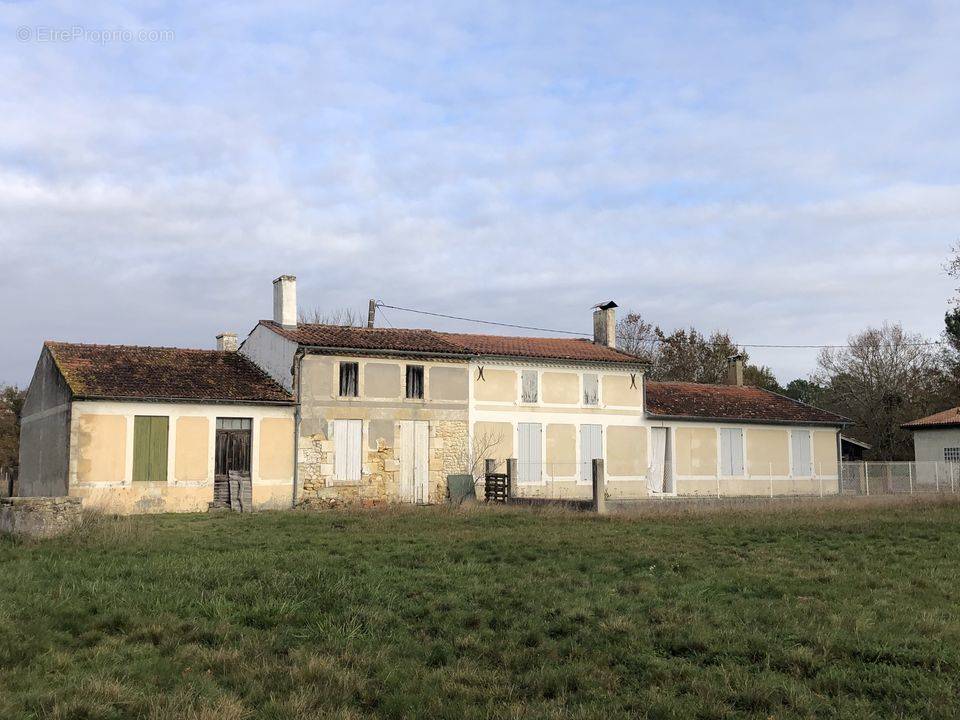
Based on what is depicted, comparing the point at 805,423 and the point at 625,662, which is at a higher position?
the point at 805,423

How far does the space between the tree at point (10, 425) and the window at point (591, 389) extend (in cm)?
2479

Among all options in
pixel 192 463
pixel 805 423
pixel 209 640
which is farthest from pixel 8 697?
pixel 805 423

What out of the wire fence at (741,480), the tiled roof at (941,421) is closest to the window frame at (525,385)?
the wire fence at (741,480)

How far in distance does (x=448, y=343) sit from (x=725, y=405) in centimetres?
1163

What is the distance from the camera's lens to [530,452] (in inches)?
1187

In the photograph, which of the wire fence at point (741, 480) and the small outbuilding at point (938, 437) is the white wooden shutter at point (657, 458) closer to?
the wire fence at point (741, 480)

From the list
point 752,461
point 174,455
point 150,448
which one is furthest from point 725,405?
point 150,448

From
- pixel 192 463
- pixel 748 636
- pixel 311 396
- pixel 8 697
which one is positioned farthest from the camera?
pixel 311 396

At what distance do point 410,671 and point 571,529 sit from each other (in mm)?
10338

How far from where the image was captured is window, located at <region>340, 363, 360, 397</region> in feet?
89.5

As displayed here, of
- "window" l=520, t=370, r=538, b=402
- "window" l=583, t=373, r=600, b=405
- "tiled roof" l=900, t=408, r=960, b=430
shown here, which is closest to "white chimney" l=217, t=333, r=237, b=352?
"window" l=520, t=370, r=538, b=402

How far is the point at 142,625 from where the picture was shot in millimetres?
8547

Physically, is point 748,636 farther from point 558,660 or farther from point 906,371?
point 906,371

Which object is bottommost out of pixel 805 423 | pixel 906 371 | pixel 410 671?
pixel 410 671
